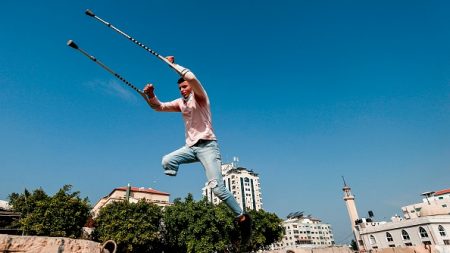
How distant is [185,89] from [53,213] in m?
34.0

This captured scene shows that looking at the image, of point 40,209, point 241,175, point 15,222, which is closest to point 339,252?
point 40,209

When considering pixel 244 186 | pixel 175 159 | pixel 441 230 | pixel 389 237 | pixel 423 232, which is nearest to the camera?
pixel 175 159

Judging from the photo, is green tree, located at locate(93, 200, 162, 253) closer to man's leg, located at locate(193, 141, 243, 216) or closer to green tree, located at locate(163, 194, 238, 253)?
green tree, located at locate(163, 194, 238, 253)

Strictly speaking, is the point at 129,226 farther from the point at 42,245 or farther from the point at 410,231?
the point at 410,231

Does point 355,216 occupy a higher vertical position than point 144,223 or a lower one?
higher

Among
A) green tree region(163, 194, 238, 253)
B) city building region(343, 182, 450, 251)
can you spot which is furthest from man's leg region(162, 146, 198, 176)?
city building region(343, 182, 450, 251)

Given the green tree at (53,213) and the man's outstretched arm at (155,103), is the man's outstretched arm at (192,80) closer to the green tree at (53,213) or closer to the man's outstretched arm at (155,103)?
the man's outstretched arm at (155,103)

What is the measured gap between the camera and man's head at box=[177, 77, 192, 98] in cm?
443

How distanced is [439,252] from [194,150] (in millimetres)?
25426

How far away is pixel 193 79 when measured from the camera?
3855mm

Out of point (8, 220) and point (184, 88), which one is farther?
point (8, 220)

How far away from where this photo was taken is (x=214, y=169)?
403 cm

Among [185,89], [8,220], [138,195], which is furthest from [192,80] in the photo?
[138,195]

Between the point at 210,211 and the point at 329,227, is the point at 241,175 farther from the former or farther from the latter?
the point at 210,211
